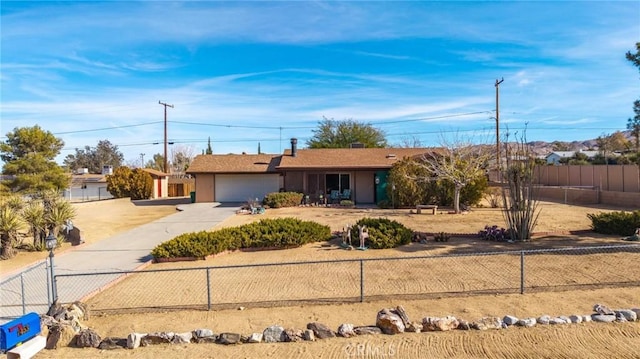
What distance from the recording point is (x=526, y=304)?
812cm

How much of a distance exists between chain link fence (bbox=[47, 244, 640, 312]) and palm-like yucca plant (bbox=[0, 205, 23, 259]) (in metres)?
5.15

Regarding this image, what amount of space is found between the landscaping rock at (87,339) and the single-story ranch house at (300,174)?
21849 mm

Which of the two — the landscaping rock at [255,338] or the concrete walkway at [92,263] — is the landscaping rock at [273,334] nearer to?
the landscaping rock at [255,338]

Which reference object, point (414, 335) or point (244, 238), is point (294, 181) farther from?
point (414, 335)

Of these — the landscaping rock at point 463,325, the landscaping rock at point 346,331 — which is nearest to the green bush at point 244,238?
the landscaping rock at point 346,331

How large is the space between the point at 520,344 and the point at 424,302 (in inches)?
85.5

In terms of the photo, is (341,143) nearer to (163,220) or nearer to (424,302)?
(163,220)

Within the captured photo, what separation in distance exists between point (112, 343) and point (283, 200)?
65.3ft

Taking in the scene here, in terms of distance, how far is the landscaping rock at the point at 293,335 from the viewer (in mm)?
6918

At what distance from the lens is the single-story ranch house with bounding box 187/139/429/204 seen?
28.9 m

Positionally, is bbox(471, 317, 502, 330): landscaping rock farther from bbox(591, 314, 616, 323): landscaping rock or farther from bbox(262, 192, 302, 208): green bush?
bbox(262, 192, 302, 208): green bush

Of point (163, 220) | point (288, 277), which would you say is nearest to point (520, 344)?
point (288, 277)

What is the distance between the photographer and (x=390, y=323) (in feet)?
23.1

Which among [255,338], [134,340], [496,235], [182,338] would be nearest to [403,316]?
[255,338]
